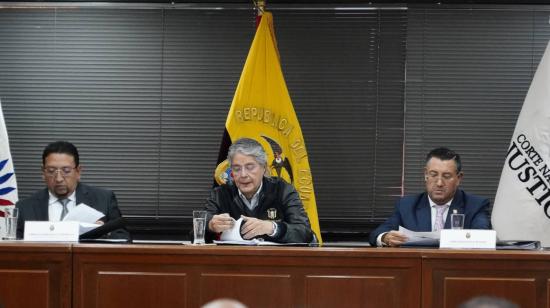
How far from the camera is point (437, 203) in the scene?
4.54 meters

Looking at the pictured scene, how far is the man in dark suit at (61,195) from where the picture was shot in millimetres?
4562

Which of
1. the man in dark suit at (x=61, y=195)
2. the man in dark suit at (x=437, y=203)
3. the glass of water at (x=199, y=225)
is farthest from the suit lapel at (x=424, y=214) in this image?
the man in dark suit at (x=61, y=195)

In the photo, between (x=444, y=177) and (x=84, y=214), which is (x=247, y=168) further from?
(x=444, y=177)

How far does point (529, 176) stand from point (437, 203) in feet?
2.61

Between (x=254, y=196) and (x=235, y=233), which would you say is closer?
(x=235, y=233)

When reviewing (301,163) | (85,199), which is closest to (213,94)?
(301,163)

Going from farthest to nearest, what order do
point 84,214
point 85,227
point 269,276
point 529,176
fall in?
Answer: point 529,176
point 84,214
point 85,227
point 269,276

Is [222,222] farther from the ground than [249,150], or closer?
closer

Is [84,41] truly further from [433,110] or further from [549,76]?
[549,76]

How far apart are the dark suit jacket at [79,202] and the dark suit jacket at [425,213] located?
1.40 metres

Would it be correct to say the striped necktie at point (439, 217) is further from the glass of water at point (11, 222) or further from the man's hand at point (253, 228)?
the glass of water at point (11, 222)

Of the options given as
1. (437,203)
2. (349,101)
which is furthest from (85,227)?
(349,101)

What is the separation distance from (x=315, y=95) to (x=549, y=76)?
144cm

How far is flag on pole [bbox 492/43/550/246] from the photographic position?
499cm
